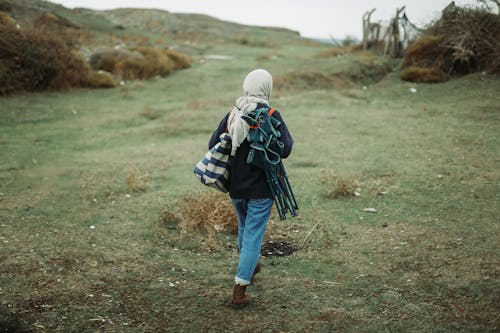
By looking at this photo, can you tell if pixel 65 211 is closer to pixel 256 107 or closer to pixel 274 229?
pixel 274 229

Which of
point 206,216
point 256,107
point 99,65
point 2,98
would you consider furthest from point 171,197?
point 99,65

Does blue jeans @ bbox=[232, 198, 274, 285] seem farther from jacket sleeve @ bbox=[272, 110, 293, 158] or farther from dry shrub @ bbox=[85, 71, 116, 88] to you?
dry shrub @ bbox=[85, 71, 116, 88]

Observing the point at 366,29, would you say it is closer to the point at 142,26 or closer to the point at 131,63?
the point at 131,63

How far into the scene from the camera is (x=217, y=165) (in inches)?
159

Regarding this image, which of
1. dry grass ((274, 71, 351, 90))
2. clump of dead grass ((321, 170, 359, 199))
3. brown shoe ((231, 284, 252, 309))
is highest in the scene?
dry grass ((274, 71, 351, 90))

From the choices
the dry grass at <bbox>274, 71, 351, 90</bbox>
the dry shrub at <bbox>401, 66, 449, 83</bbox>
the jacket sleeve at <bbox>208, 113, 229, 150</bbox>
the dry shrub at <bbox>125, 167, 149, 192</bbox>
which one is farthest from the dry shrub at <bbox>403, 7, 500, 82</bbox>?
the jacket sleeve at <bbox>208, 113, 229, 150</bbox>

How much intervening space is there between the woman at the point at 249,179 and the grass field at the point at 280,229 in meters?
0.45

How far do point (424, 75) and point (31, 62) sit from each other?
12.1 m

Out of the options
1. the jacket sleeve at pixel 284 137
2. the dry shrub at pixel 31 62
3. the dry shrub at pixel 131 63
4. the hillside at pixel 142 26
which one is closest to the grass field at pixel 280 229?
the jacket sleeve at pixel 284 137

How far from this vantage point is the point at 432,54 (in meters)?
15.8

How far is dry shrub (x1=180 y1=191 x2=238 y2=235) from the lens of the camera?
587cm

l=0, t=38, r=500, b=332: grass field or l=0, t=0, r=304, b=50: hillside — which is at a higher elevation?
l=0, t=0, r=304, b=50: hillside

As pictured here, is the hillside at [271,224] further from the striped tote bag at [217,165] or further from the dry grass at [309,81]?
the dry grass at [309,81]

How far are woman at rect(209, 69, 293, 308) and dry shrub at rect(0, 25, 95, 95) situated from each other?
1277 cm
